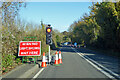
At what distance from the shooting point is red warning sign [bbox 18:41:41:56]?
11.6m

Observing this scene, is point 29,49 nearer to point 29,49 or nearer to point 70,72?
point 29,49

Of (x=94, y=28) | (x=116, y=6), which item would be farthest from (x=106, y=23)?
(x=94, y=28)

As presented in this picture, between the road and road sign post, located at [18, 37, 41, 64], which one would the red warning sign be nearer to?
road sign post, located at [18, 37, 41, 64]

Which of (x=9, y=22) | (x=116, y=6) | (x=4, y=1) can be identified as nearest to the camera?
(x=4, y=1)

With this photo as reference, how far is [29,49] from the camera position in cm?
1165

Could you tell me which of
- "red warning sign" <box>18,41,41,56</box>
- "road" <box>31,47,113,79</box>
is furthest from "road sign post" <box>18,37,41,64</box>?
"road" <box>31,47,113,79</box>

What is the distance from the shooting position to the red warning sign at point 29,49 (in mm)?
11594

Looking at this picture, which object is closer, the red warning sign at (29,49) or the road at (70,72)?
the road at (70,72)

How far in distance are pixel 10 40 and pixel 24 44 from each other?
59.9 inches

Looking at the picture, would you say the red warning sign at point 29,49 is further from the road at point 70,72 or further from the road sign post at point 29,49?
the road at point 70,72

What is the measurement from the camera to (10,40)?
10.4 meters

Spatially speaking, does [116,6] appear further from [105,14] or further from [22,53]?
[22,53]

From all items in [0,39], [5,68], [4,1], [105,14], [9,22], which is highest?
[105,14]

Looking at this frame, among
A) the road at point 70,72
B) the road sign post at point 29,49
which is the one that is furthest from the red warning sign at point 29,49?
the road at point 70,72
